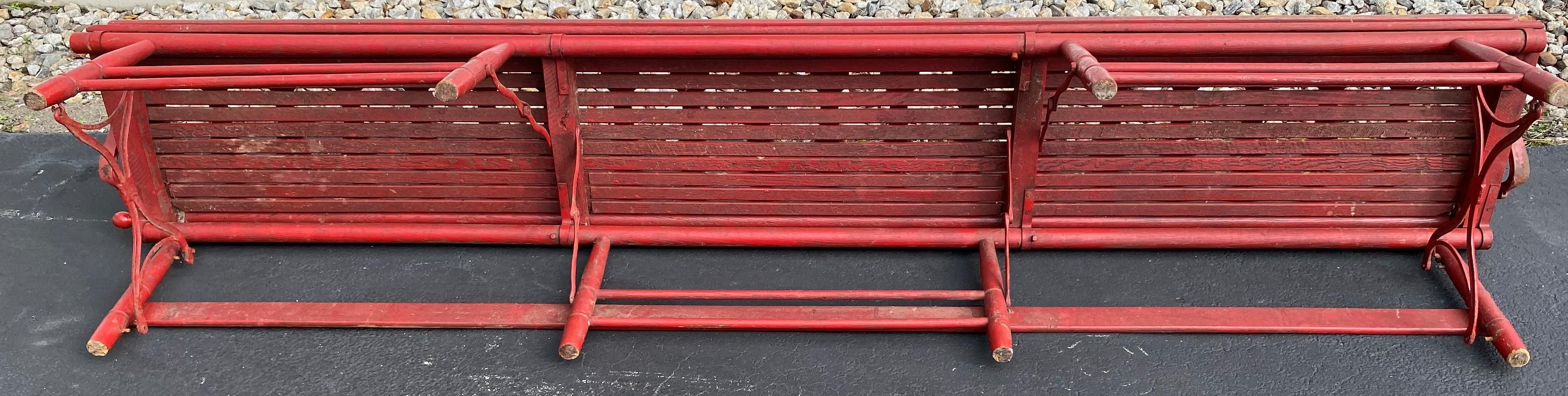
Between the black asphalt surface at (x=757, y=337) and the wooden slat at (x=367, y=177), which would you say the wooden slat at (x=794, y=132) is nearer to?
the wooden slat at (x=367, y=177)

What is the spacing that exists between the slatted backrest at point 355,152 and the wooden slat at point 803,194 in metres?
0.34

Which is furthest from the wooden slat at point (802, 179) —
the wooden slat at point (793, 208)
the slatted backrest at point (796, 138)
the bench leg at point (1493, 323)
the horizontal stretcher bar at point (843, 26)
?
the bench leg at point (1493, 323)

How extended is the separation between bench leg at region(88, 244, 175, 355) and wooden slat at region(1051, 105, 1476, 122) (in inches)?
140

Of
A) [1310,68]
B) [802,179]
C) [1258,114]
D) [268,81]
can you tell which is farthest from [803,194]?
[268,81]

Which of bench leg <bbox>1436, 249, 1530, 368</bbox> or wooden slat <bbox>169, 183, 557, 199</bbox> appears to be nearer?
bench leg <bbox>1436, 249, 1530, 368</bbox>

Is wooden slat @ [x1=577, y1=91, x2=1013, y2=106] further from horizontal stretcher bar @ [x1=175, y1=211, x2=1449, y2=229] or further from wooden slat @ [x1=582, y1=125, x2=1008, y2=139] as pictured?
horizontal stretcher bar @ [x1=175, y1=211, x2=1449, y2=229]

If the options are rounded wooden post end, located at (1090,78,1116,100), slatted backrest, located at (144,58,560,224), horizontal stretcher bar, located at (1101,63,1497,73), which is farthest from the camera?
slatted backrest, located at (144,58,560,224)

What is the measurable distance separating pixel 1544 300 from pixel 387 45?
4.49 m

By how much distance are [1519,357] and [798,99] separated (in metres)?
2.66

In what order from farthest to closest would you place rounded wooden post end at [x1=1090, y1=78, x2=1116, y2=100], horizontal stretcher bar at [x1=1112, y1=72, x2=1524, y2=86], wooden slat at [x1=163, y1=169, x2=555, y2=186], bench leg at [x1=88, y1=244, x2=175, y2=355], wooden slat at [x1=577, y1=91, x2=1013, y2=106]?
wooden slat at [x1=163, y1=169, x2=555, y2=186] < wooden slat at [x1=577, y1=91, x2=1013, y2=106] < bench leg at [x1=88, y1=244, x2=175, y2=355] < horizontal stretcher bar at [x1=1112, y1=72, x2=1524, y2=86] < rounded wooden post end at [x1=1090, y1=78, x2=1116, y2=100]

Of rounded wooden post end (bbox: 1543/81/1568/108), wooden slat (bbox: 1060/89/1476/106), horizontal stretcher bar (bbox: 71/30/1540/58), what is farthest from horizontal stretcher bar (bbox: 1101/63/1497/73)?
wooden slat (bbox: 1060/89/1476/106)

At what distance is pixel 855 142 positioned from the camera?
13.3ft

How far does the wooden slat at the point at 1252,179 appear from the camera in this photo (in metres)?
4.04

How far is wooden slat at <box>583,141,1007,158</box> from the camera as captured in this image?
4.05 m
